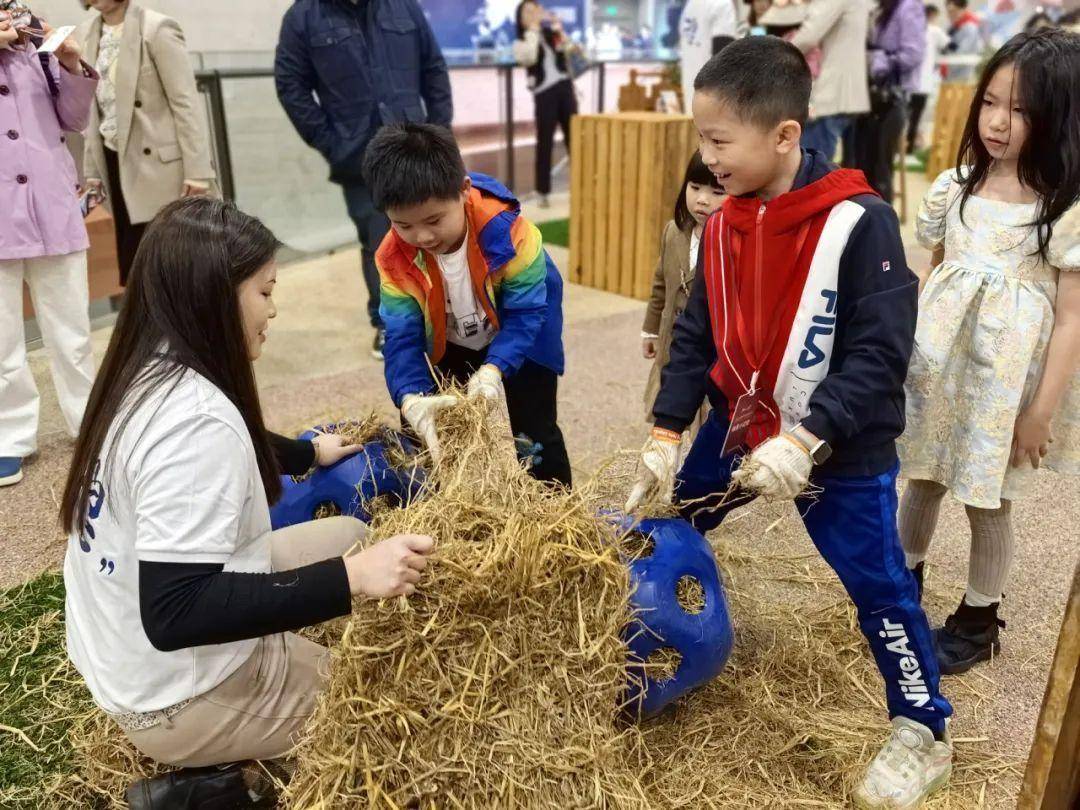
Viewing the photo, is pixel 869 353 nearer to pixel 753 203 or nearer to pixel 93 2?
pixel 753 203

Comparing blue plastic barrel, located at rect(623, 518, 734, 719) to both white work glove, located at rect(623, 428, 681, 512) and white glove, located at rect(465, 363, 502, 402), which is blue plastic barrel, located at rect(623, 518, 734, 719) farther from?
white glove, located at rect(465, 363, 502, 402)

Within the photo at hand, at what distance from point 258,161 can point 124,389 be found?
18.8ft

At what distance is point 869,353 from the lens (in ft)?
6.31

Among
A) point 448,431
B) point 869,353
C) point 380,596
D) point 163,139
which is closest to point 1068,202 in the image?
point 869,353

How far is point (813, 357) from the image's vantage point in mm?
2023

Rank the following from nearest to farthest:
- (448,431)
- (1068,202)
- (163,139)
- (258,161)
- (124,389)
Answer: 1. (124,389)
2. (1068,202)
3. (448,431)
4. (163,139)
5. (258,161)

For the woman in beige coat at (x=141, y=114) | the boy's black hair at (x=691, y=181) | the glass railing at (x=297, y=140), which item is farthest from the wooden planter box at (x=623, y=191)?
the boy's black hair at (x=691, y=181)

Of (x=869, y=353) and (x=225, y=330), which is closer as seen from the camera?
(x=225, y=330)

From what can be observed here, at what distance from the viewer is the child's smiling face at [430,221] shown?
246cm

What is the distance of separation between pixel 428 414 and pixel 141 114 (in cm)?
257

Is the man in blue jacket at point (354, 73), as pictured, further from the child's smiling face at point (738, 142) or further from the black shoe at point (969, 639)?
the black shoe at point (969, 639)

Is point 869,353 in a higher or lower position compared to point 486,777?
higher

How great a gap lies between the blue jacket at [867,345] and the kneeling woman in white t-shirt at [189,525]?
0.89 metres

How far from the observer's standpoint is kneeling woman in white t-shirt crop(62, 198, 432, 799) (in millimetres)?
1670
